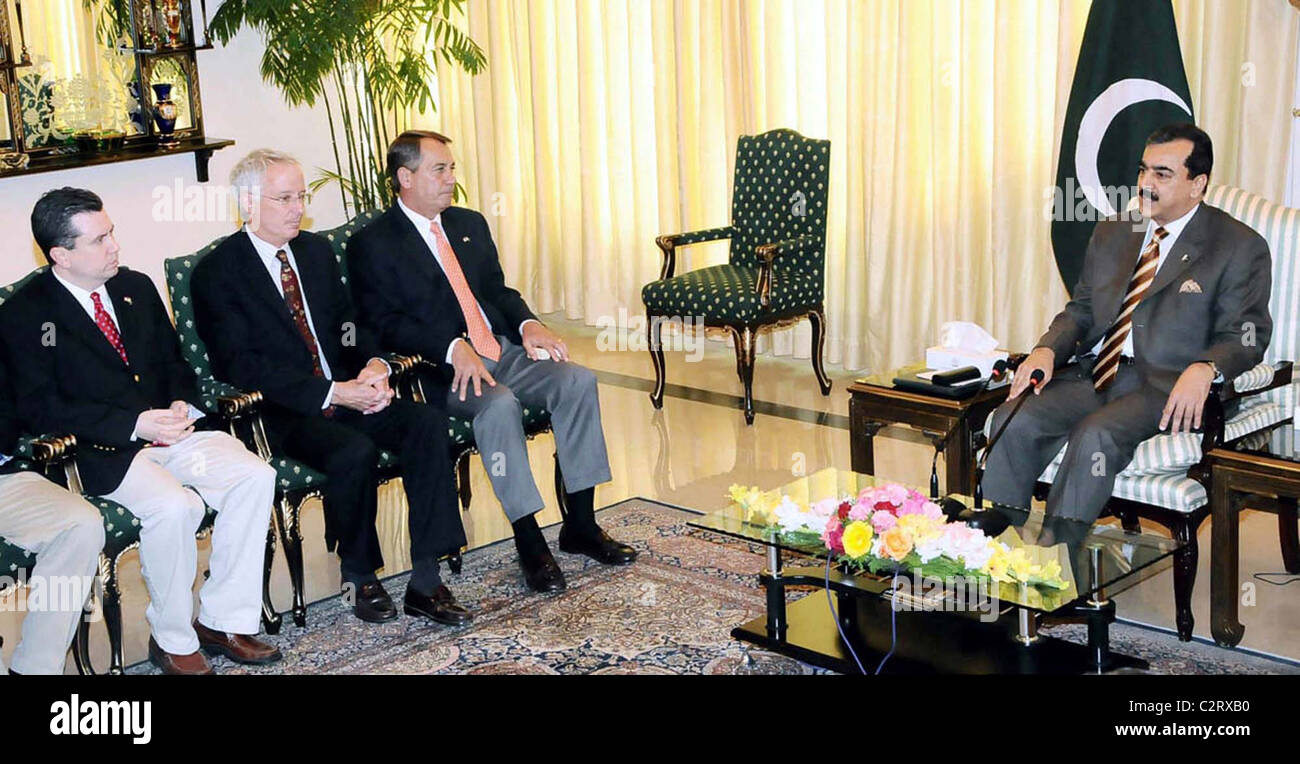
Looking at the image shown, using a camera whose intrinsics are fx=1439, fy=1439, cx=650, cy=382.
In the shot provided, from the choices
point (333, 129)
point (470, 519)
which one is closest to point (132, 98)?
point (333, 129)

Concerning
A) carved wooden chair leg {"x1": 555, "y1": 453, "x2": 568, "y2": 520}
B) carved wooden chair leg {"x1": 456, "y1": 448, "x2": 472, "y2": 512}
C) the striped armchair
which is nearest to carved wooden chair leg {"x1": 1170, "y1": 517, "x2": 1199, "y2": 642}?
the striped armchair

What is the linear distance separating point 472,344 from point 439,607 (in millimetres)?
1035

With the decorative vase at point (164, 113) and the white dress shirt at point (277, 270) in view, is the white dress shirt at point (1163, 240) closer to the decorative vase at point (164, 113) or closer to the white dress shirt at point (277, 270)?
the white dress shirt at point (277, 270)

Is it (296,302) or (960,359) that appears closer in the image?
(296,302)

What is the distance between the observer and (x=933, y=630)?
3.89 m

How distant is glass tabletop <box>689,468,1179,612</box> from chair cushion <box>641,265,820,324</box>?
242cm

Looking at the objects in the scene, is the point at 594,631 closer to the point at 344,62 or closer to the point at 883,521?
the point at 883,521

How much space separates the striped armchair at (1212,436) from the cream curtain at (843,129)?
109 centimetres

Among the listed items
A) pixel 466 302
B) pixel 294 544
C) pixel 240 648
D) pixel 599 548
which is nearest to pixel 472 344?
pixel 466 302

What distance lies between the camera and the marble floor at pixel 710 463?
14.7 ft

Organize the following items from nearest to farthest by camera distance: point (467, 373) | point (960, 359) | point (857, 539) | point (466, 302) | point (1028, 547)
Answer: point (857, 539), point (1028, 547), point (467, 373), point (960, 359), point (466, 302)

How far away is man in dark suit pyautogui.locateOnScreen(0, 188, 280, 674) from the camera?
4113mm

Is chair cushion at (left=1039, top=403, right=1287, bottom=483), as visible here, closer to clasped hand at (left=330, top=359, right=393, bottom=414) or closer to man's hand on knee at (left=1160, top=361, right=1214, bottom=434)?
man's hand on knee at (left=1160, top=361, right=1214, bottom=434)

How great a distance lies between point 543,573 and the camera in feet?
15.6
